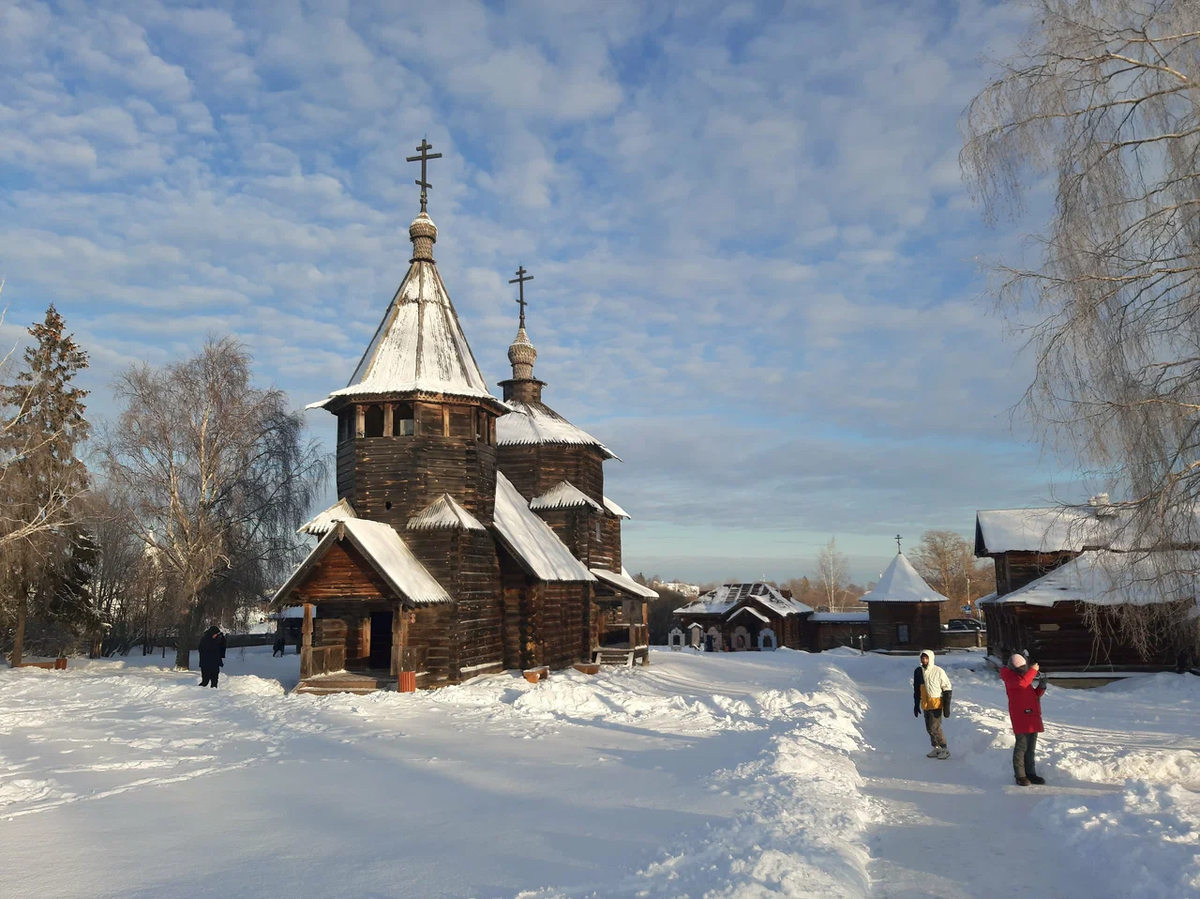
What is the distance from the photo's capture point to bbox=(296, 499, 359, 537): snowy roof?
64.2 ft

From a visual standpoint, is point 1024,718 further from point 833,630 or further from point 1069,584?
point 833,630

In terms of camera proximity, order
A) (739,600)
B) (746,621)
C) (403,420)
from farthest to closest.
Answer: (739,600) → (746,621) → (403,420)

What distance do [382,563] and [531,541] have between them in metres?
6.56

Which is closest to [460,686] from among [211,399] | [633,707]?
[633,707]

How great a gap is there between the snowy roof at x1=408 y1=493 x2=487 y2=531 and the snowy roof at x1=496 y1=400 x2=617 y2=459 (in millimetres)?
9373

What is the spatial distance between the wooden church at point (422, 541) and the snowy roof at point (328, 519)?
4cm

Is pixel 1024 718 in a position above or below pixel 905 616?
above

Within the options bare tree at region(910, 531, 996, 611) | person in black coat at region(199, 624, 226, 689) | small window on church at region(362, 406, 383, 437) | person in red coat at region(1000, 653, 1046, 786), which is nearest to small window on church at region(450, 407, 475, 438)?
small window on church at region(362, 406, 383, 437)

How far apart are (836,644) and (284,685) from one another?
37.8 metres

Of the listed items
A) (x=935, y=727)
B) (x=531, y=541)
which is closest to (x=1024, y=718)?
(x=935, y=727)

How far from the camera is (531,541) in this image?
23.7 meters

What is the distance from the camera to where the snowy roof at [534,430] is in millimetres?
29828

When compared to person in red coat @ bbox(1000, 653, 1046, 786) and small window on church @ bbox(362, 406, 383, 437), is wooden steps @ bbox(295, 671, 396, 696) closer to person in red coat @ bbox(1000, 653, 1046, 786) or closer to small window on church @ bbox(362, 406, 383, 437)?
small window on church @ bbox(362, 406, 383, 437)

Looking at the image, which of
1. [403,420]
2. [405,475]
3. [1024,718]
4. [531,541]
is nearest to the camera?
[1024,718]
